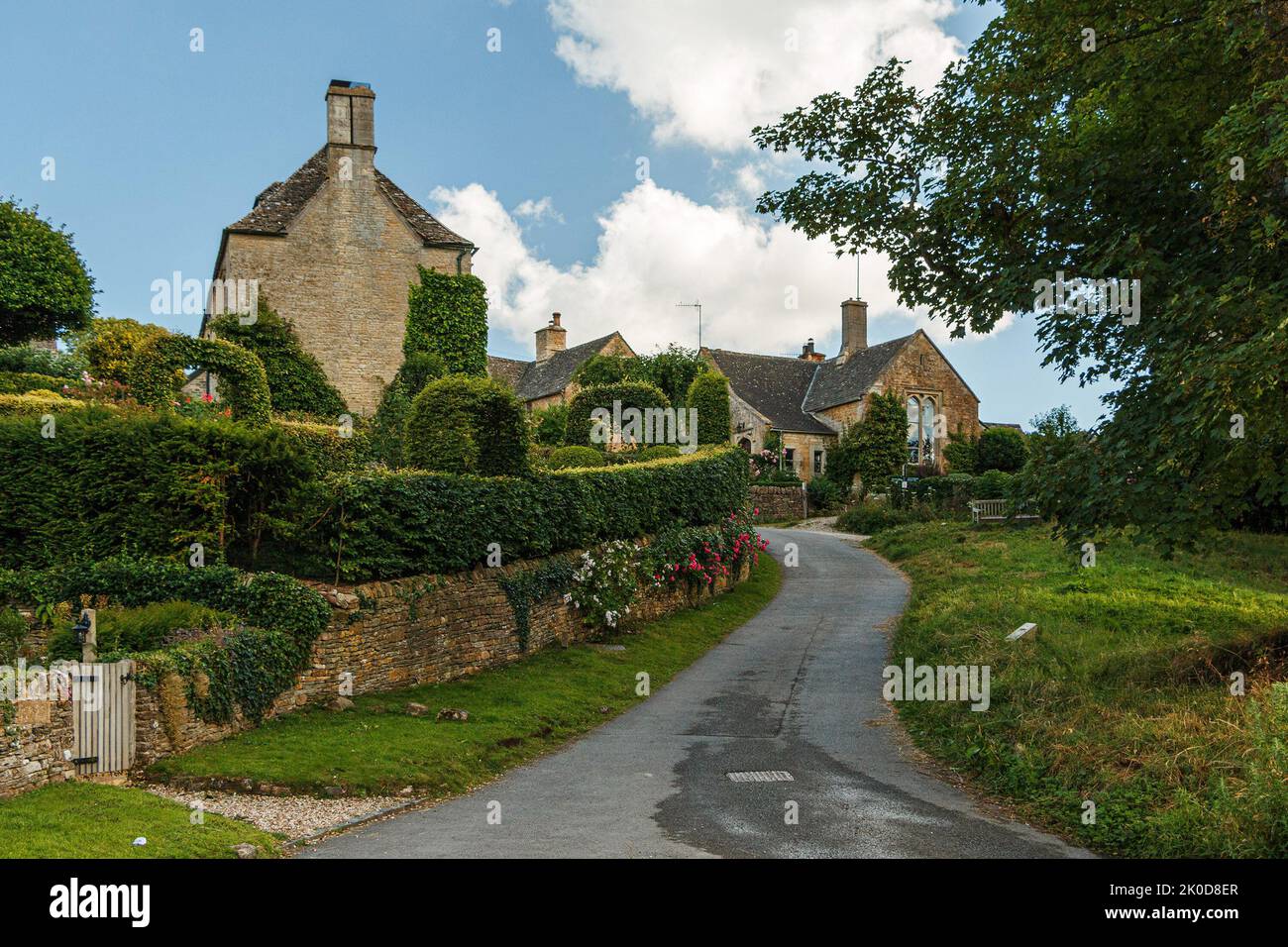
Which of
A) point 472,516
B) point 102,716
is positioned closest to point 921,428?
point 472,516

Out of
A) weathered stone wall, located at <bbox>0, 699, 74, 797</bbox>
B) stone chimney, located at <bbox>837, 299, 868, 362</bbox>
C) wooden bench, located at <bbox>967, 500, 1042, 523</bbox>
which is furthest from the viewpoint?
stone chimney, located at <bbox>837, 299, 868, 362</bbox>

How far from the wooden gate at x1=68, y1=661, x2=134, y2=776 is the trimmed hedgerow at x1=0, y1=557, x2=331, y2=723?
1543mm

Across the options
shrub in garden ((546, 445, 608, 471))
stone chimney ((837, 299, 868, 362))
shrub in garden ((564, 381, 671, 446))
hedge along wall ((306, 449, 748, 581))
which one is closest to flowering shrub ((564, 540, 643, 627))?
hedge along wall ((306, 449, 748, 581))

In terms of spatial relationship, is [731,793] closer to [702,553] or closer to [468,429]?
[468,429]

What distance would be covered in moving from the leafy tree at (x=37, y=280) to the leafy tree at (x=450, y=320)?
47.5ft

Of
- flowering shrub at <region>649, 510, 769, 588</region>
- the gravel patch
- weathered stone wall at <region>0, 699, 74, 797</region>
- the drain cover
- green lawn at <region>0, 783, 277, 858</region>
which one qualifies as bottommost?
the drain cover

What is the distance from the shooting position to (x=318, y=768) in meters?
11.1

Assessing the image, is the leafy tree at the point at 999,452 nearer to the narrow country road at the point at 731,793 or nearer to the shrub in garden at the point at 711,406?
the shrub in garden at the point at 711,406

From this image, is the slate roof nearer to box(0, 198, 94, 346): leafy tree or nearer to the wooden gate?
box(0, 198, 94, 346): leafy tree

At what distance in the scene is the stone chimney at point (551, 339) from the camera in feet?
218

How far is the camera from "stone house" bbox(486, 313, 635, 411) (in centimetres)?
5894

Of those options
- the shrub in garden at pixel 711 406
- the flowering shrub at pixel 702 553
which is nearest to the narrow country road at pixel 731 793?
the flowering shrub at pixel 702 553

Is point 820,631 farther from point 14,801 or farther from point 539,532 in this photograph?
point 14,801
